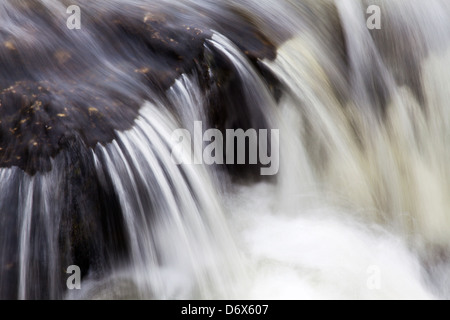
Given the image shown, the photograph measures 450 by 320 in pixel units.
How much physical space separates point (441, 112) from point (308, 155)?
1.15 metres

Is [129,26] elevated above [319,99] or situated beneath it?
elevated above

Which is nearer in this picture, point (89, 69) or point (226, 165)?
point (89, 69)

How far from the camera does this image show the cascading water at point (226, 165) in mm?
3416

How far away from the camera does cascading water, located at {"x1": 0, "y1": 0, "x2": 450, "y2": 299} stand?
3.42m

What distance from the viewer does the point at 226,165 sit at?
4121 mm

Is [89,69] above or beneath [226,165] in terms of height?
above

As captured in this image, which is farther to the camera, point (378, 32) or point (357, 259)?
point (378, 32)

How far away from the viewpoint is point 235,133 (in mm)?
4141
